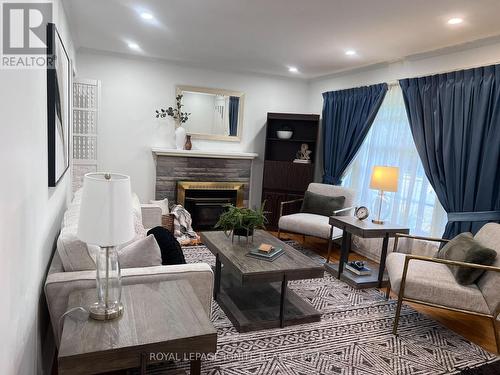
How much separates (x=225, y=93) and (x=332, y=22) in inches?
103

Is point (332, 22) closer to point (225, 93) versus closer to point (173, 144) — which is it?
point (225, 93)

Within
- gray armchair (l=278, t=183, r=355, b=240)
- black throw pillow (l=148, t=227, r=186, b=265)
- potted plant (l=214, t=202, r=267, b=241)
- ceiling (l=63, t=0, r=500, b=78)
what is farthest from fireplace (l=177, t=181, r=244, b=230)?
black throw pillow (l=148, t=227, r=186, b=265)

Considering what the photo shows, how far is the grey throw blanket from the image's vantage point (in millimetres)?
4492

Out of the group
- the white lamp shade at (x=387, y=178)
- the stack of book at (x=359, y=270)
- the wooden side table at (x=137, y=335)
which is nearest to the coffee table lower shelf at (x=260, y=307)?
the stack of book at (x=359, y=270)

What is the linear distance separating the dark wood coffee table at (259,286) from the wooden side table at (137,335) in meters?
0.85

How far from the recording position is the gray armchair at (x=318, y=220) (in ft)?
13.5

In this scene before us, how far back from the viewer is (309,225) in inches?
165

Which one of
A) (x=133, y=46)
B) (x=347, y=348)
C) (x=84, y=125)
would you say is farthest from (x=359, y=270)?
(x=133, y=46)

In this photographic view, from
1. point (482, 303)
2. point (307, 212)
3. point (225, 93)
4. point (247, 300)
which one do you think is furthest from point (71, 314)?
point (225, 93)

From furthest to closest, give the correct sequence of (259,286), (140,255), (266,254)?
(259,286), (266,254), (140,255)

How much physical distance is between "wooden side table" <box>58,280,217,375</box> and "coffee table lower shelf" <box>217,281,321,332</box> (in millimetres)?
951

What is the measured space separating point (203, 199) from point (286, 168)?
1343mm

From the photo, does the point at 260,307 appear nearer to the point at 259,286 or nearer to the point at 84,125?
the point at 259,286

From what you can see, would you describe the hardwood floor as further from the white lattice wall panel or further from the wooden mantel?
the white lattice wall panel
